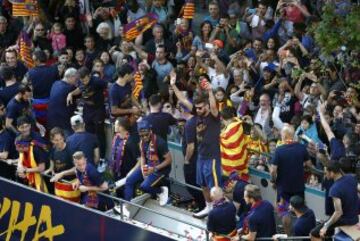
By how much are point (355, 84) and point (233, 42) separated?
3920mm

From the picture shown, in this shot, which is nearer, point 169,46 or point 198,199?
point 198,199

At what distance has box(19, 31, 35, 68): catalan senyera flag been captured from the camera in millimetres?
20766

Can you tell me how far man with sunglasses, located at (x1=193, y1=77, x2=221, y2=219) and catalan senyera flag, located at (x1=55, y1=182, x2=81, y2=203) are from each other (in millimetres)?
1746

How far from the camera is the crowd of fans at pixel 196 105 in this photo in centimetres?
1474

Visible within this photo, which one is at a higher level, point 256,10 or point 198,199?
point 256,10

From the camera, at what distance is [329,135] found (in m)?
15.1

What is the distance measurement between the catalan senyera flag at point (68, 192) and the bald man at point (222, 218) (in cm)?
256

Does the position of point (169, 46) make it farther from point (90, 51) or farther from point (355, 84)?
point (355, 84)

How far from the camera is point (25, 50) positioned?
2092cm

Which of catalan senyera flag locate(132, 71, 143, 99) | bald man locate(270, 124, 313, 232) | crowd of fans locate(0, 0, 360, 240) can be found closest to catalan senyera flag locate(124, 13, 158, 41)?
crowd of fans locate(0, 0, 360, 240)

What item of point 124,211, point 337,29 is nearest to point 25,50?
point 124,211

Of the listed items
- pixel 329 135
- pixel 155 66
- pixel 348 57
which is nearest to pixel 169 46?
pixel 155 66

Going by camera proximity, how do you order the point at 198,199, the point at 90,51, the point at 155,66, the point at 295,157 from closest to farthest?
the point at 295,157 < the point at 198,199 < the point at 155,66 < the point at 90,51

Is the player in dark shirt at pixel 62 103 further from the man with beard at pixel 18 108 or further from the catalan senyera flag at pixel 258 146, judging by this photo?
the catalan senyera flag at pixel 258 146
